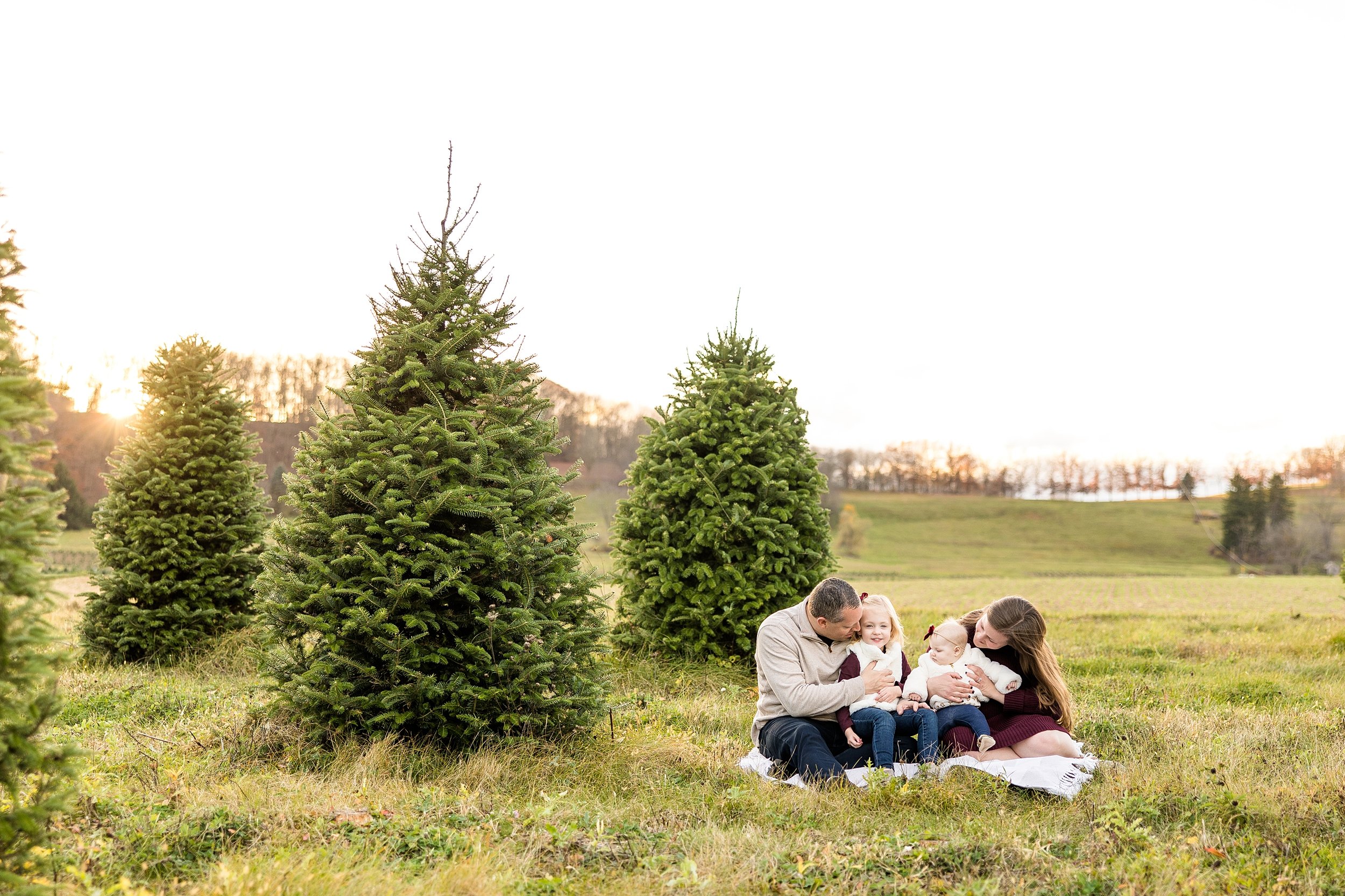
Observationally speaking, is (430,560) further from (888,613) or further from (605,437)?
(605,437)

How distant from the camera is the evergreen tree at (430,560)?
5.89 meters

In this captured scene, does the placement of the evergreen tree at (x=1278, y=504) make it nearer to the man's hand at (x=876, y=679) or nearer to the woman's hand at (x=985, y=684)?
the woman's hand at (x=985, y=684)

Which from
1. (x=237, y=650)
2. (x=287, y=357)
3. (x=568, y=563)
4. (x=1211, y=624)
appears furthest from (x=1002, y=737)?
(x=287, y=357)

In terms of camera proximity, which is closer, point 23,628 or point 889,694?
point 23,628

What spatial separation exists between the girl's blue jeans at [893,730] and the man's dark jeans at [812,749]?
0.12 metres

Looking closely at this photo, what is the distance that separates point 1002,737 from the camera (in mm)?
6145

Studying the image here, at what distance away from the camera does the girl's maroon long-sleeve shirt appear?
6.11m

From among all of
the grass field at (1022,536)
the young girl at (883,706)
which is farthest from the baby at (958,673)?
the grass field at (1022,536)

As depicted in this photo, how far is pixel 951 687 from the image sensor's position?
6156mm

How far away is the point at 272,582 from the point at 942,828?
475 cm

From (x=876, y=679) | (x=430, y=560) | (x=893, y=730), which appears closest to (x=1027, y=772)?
(x=893, y=730)

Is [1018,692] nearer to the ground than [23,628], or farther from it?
nearer to the ground

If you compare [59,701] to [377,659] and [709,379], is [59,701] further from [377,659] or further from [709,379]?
[709,379]

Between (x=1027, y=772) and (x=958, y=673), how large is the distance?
82cm
